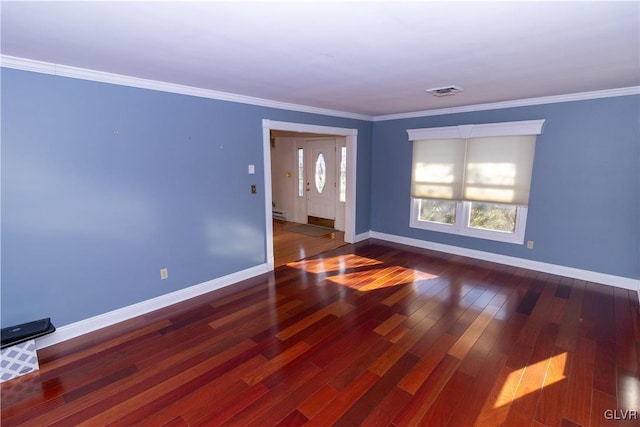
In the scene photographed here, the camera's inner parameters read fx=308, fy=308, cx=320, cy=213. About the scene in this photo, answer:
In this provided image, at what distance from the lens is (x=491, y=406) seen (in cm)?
199

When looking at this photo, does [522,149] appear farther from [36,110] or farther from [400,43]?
[36,110]

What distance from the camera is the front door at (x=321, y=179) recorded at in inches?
268

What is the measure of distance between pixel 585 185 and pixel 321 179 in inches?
182

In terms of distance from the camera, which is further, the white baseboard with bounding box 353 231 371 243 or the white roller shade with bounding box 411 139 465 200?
the white baseboard with bounding box 353 231 371 243

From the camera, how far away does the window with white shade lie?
166 inches

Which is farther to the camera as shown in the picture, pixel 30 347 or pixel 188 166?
pixel 188 166

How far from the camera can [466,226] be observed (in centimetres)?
490

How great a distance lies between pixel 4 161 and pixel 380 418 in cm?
322

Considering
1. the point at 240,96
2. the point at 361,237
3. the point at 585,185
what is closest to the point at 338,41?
the point at 240,96

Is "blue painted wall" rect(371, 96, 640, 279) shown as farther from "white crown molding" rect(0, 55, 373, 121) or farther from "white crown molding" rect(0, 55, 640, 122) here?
"white crown molding" rect(0, 55, 373, 121)

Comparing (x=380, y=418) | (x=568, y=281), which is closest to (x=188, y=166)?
(x=380, y=418)

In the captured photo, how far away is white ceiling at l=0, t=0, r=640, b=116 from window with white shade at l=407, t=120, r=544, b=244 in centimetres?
117

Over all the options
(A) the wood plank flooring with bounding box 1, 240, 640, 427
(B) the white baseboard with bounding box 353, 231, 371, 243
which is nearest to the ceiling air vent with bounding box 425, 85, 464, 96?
(A) the wood plank flooring with bounding box 1, 240, 640, 427

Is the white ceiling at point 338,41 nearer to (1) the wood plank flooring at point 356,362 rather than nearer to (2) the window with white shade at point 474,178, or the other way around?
(2) the window with white shade at point 474,178
